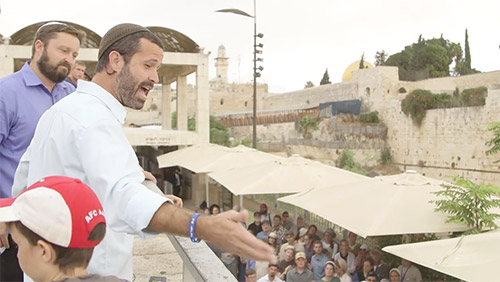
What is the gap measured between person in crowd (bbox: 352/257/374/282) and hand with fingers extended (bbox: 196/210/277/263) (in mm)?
5179

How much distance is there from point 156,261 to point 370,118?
30.0 m

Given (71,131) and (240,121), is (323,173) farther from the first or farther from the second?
(240,121)

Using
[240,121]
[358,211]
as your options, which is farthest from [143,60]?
[240,121]

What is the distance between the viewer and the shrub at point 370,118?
31.7 metres

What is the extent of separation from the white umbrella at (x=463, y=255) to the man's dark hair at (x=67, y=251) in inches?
148

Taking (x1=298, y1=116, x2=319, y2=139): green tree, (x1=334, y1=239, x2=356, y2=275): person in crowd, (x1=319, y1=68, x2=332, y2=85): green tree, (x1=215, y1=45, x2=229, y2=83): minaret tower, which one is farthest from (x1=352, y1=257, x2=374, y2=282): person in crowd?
(x1=215, y1=45, x2=229, y2=83): minaret tower

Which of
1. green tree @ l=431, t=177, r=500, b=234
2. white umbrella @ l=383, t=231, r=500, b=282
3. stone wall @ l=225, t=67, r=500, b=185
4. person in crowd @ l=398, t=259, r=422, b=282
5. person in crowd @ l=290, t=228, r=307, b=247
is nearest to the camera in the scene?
white umbrella @ l=383, t=231, r=500, b=282

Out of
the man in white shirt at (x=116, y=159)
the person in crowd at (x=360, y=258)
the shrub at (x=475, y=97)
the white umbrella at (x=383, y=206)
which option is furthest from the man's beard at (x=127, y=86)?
the shrub at (x=475, y=97)

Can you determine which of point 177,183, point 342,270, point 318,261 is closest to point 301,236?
point 318,261

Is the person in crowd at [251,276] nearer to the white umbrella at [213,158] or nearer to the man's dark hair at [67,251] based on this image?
the man's dark hair at [67,251]

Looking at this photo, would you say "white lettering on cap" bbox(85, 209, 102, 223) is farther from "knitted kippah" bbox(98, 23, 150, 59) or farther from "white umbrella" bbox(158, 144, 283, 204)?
"white umbrella" bbox(158, 144, 283, 204)

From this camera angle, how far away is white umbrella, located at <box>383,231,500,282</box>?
13.8 ft

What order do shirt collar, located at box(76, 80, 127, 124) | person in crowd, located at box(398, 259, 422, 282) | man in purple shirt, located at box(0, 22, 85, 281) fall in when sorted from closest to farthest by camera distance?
1. shirt collar, located at box(76, 80, 127, 124)
2. man in purple shirt, located at box(0, 22, 85, 281)
3. person in crowd, located at box(398, 259, 422, 282)

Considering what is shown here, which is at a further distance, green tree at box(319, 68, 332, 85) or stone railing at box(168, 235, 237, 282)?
green tree at box(319, 68, 332, 85)
